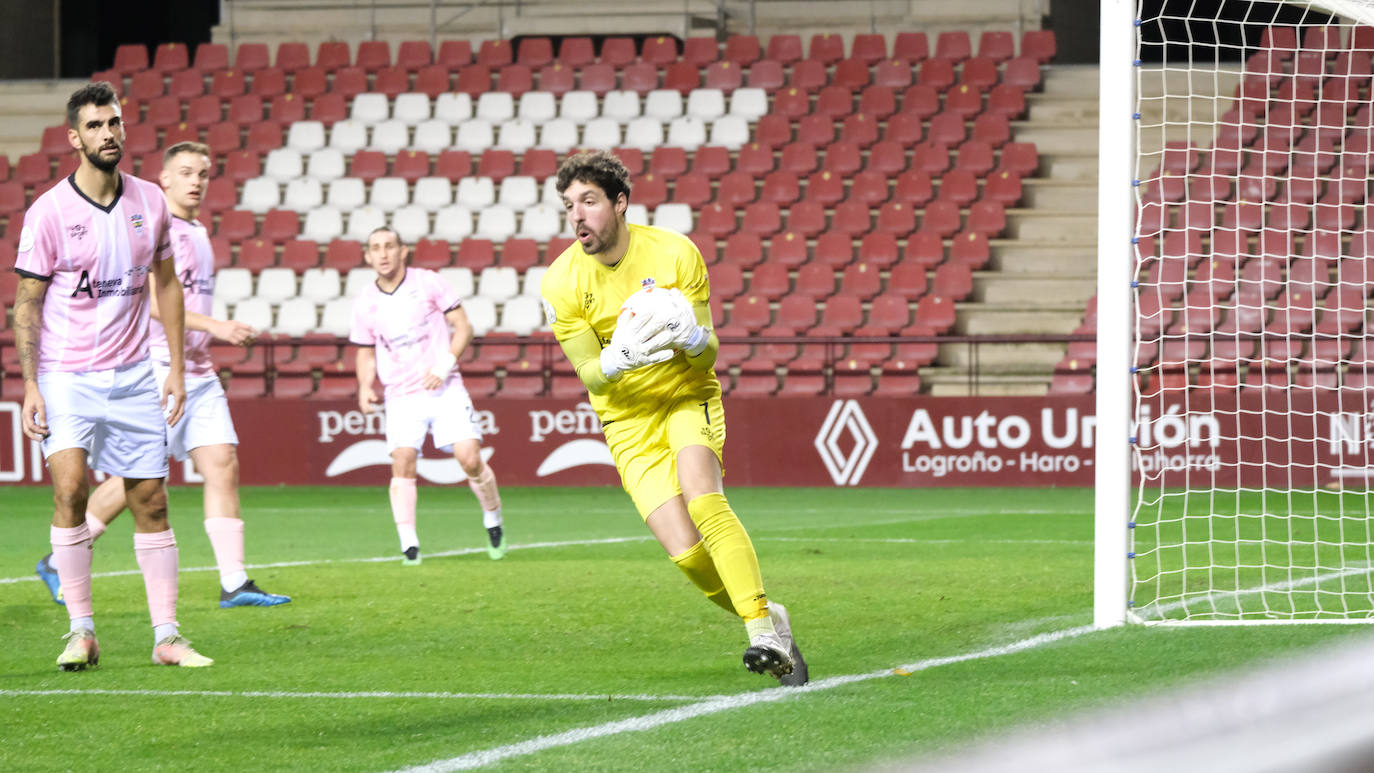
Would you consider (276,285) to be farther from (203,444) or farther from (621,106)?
(203,444)

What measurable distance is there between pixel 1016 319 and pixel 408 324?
958cm

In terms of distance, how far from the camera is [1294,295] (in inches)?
662

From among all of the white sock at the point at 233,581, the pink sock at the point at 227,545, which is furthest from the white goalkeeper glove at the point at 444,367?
the white sock at the point at 233,581

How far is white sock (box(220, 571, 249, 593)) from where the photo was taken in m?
7.99

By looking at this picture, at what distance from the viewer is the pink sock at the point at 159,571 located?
612 cm

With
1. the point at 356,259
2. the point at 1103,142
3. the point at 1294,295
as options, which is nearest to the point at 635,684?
the point at 1103,142

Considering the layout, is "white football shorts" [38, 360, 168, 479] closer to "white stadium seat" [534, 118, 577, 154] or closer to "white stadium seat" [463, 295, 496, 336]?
"white stadium seat" [463, 295, 496, 336]

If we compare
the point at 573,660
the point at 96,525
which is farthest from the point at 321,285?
the point at 573,660

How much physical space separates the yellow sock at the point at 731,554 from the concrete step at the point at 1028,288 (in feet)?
44.4

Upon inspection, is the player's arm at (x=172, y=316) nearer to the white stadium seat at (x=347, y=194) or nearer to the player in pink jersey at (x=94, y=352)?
the player in pink jersey at (x=94, y=352)

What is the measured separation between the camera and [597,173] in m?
5.39

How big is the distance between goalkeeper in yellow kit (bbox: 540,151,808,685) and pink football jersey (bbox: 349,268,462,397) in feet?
15.6

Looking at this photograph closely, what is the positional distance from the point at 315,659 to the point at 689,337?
2108mm

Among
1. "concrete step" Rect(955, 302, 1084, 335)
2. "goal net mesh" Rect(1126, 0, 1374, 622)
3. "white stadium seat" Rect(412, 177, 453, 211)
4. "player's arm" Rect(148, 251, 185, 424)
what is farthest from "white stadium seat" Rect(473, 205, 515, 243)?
"player's arm" Rect(148, 251, 185, 424)
